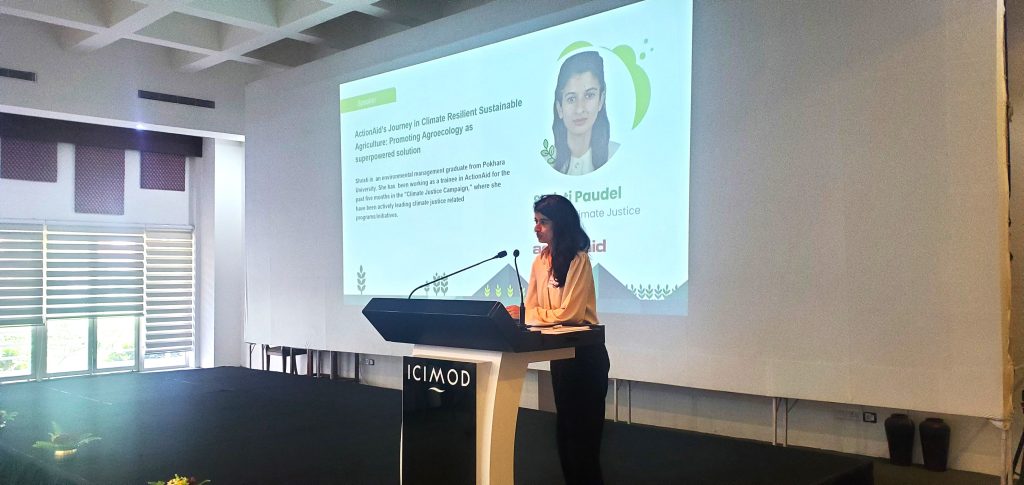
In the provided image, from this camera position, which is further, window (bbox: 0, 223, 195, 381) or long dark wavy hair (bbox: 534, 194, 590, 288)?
window (bbox: 0, 223, 195, 381)

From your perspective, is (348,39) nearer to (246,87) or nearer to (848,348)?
(246,87)

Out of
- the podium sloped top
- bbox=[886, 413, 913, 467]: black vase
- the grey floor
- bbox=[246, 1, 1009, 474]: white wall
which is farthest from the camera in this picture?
bbox=[886, 413, 913, 467]: black vase

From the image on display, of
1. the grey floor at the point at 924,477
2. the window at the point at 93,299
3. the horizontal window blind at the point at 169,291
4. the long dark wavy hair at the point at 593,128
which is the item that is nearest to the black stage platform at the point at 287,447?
the grey floor at the point at 924,477

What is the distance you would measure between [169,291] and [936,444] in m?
7.73

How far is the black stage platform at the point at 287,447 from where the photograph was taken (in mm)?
3189

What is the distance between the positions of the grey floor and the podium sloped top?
1.99 metres

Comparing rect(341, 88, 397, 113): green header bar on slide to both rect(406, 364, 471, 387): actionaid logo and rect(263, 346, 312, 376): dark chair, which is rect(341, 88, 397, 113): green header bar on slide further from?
rect(406, 364, 471, 387): actionaid logo

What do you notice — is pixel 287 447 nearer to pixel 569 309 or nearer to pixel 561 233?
pixel 569 309

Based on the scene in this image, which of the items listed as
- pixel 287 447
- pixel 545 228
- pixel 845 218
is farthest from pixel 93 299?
pixel 845 218

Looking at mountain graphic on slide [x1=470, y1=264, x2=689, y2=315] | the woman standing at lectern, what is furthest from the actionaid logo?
mountain graphic on slide [x1=470, y1=264, x2=689, y2=315]

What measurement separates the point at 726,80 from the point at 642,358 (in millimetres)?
1669

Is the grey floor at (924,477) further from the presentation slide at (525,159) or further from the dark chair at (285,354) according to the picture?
the dark chair at (285,354)

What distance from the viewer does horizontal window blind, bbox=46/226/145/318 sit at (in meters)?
7.80

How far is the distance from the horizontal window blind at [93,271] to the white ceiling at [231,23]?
2.01 m
